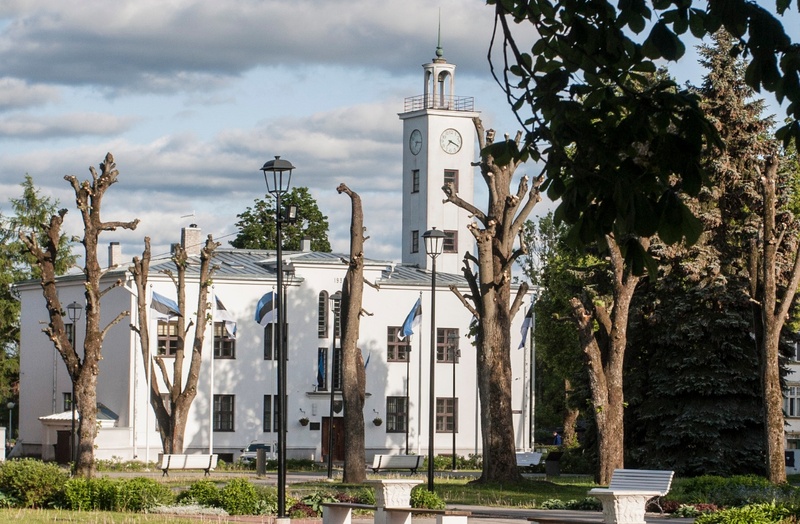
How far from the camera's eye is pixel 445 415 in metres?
58.3

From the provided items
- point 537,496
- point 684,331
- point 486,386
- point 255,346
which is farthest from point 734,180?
point 255,346

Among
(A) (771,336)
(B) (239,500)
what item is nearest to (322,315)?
(A) (771,336)

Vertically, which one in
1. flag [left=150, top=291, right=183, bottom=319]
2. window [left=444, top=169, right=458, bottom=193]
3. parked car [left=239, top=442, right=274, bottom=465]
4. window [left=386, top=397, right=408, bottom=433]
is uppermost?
window [left=444, top=169, right=458, bottom=193]

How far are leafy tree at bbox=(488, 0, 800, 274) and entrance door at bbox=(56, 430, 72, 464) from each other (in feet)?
161

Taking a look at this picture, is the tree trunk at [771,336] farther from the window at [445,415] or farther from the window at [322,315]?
the window at [322,315]

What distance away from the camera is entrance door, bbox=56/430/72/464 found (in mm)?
54125

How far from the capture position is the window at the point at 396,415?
57.9 meters

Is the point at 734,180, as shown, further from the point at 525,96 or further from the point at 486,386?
the point at 525,96

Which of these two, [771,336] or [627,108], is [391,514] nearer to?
[627,108]

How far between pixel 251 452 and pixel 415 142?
22304 millimetres

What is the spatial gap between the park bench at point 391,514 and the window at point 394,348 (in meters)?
39.7

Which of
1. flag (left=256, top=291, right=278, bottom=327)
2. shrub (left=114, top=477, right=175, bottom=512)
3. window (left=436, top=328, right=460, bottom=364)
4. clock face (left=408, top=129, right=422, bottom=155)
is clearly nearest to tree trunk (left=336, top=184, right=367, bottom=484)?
shrub (left=114, top=477, right=175, bottom=512)

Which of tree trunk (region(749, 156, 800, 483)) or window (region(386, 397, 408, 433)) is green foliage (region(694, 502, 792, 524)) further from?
window (region(386, 397, 408, 433))

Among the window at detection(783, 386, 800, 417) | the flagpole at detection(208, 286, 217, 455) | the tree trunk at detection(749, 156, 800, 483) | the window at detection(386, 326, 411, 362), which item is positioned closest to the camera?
the tree trunk at detection(749, 156, 800, 483)
